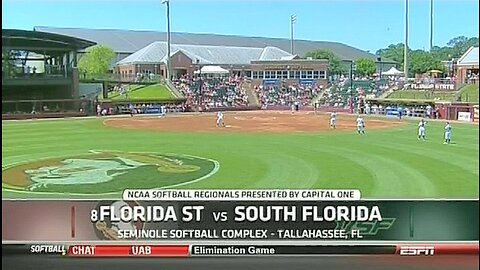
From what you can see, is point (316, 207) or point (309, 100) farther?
point (309, 100)

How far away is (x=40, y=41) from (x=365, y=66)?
4.98 feet

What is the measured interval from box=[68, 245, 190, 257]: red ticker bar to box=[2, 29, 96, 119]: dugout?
0.67m

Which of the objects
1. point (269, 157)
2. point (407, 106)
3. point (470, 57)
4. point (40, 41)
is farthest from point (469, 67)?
point (40, 41)

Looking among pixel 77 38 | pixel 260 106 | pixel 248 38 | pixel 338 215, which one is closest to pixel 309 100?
pixel 260 106

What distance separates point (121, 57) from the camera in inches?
119

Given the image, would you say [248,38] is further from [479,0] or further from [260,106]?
[479,0]

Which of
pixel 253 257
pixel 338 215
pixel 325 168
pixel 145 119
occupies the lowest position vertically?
pixel 253 257

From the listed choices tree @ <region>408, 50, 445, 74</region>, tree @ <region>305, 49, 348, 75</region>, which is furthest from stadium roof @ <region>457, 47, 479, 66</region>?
tree @ <region>305, 49, 348, 75</region>

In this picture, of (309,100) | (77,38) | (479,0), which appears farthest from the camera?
(309,100)

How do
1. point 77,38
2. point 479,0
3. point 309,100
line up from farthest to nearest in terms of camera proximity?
1. point 309,100
2. point 77,38
3. point 479,0

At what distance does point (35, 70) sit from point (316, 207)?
1.45 meters

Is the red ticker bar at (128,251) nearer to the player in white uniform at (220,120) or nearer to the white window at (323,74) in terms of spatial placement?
the player in white uniform at (220,120)

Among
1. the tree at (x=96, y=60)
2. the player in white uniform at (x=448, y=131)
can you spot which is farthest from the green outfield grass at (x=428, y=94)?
the tree at (x=96, y=60)

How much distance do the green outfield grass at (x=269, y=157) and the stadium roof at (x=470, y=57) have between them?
0.96 feet
